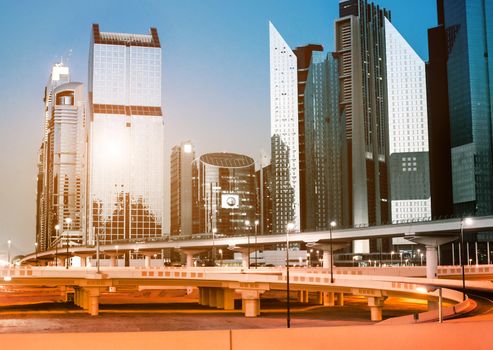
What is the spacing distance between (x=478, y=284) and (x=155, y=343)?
207 feet

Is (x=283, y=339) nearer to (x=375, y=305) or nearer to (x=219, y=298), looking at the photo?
(x=375, y=305)

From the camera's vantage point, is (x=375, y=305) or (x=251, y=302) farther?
(x=251, y=302)

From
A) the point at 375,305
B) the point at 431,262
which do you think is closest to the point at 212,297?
the point at 431,262

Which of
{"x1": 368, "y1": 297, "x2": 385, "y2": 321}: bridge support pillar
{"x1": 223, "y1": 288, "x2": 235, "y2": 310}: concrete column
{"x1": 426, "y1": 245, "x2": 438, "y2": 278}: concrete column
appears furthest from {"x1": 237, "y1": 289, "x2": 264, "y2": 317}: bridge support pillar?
{"x1": 426, "y1": 245, "x2": 438, "y2": 278}: concrete column

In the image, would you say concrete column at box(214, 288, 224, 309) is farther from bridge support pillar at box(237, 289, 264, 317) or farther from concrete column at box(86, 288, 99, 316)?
concrete column at box(86, 288, 99, 316)

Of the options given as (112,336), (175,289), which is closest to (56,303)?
(175,289)

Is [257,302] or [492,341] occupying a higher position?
[492,341]

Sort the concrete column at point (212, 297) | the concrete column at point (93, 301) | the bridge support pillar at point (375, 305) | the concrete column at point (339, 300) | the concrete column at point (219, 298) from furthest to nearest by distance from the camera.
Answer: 1. the concrete column at point (339, 300)
2. the concrete column at point (212, 297)
3. the concrete column at point (219, 298)
4. the concrete column at point (93, 301)
5. the bridge support pillar at point (375, 305)

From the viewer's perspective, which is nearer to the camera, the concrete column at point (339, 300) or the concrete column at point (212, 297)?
the concrete column at point (212, 297)

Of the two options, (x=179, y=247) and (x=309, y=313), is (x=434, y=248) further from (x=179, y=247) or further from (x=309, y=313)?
(x=179, y=247)

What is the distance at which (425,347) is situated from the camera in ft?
31.8

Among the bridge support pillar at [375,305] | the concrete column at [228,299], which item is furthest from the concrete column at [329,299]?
the bridge support pillar at [375,305]

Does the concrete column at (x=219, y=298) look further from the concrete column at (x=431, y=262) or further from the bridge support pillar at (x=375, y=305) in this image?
the bridge support pillar at (x=375, y=305)

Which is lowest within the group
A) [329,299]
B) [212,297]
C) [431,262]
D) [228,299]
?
[329,299]
